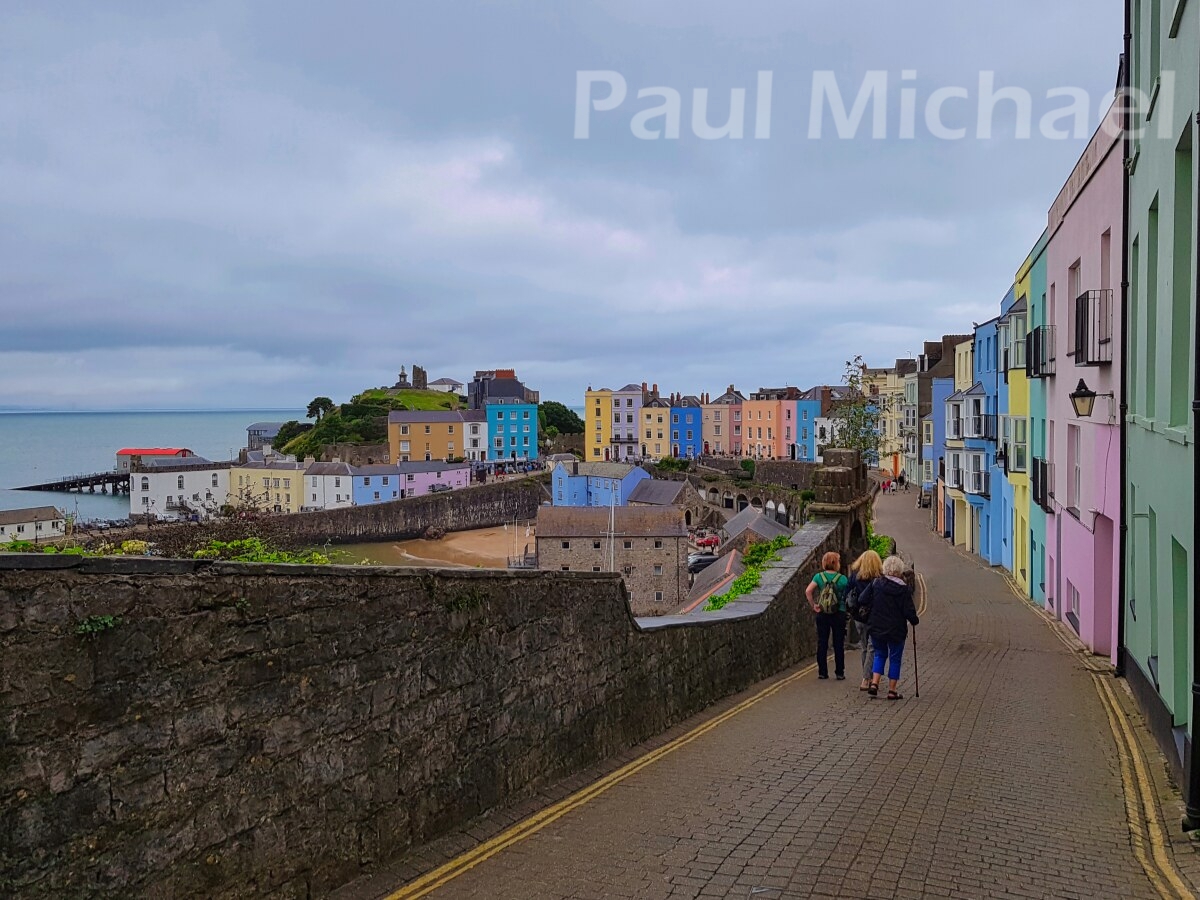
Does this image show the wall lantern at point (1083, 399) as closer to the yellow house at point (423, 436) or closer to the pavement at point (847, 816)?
the pavement at point (847, 816)

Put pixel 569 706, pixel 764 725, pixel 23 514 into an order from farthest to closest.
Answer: pixel 23 514 < pixel 764 725 < pixel 569 706

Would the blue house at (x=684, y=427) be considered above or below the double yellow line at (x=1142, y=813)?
above

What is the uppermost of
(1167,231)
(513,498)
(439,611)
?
(1167,231)

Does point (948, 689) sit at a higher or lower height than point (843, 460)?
lower

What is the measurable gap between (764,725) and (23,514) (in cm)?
6092

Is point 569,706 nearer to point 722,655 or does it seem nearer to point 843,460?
point 722,655

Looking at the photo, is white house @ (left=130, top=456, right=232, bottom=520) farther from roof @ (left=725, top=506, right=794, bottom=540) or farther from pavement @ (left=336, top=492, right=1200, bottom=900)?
pavement @ (left=336, top=492, right=1200, bottom=900)

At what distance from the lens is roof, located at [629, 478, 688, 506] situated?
74.0 m

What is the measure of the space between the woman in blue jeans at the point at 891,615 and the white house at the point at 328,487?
9008 cm

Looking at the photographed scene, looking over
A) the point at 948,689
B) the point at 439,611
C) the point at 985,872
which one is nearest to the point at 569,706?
the point at 439,611

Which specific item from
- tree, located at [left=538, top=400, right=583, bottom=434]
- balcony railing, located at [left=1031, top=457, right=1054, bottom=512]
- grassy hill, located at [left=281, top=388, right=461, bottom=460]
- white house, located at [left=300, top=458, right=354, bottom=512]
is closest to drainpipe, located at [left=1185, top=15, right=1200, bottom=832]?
balcony railing, located at [left=1031, top=457, right=1054, bottom=512]

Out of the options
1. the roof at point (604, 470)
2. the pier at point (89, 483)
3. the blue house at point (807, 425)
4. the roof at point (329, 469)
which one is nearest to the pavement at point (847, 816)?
the roof at point (604, 470)

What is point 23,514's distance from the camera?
57.5m

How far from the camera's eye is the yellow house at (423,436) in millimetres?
118688
